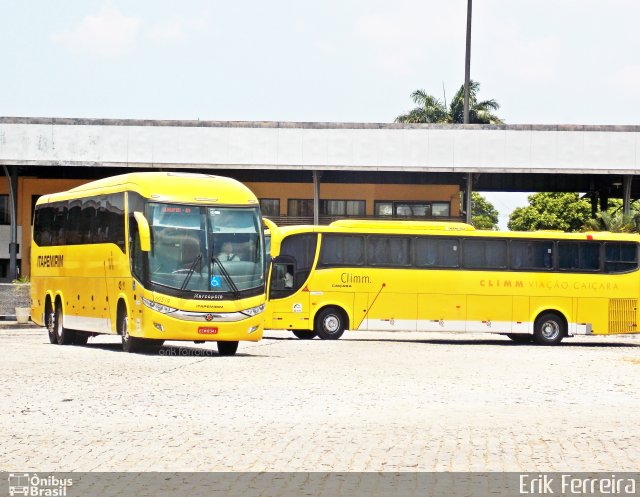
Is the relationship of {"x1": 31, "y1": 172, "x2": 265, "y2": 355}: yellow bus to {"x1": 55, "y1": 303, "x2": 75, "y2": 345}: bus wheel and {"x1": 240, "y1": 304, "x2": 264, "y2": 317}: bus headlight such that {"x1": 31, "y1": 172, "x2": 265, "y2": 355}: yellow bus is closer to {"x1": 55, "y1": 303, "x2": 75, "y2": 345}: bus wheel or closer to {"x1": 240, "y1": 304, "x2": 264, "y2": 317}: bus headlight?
{"x1": 240, "y1": 304, "x2": 264, "y2": 317}: bus headlight

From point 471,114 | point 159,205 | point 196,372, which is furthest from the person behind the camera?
point 471,114

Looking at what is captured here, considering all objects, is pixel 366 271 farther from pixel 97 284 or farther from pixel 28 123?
pixel 28 123

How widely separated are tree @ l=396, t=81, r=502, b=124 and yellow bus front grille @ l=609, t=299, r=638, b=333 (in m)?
45.7

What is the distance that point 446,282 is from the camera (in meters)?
35.4

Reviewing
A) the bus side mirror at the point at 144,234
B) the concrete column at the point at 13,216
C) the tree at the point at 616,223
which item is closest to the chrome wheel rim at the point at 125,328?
the bus side mirror at the point at 144,234

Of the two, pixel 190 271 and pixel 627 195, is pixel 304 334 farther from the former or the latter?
pixel 627 195

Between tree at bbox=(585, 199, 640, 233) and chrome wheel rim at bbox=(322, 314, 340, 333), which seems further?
tree at bbox=(585, 199, 640, 233)

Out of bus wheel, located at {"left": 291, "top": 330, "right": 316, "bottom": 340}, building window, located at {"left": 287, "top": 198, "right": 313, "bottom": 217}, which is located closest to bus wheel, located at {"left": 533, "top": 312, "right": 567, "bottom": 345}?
bus wheel, located at {"left": 291, "top": 330, "right": 316, "bottom": 340}

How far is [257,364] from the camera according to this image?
22.3 metres
